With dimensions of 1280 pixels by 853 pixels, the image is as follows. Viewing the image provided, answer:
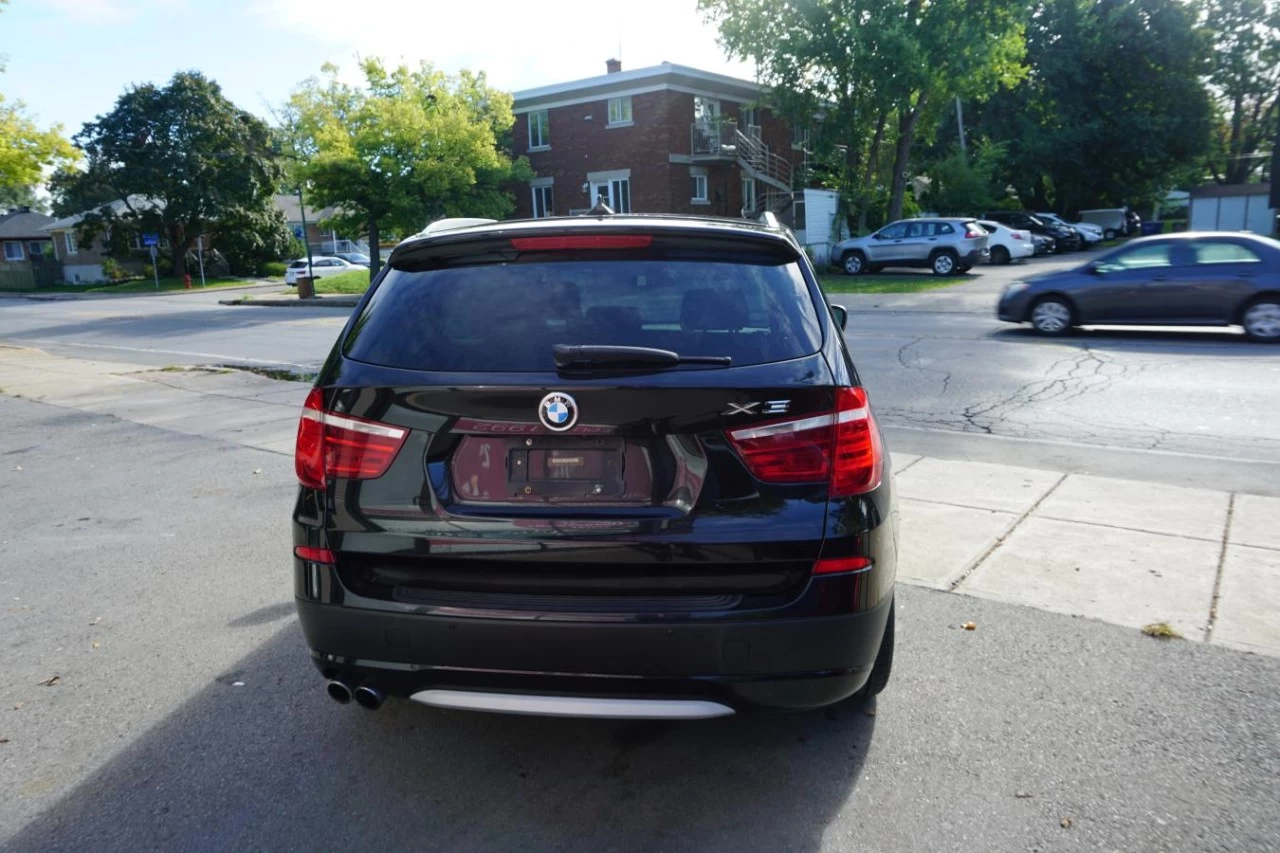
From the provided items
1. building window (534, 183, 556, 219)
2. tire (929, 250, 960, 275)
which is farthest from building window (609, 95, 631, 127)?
tire (929, 250, 960, 275)

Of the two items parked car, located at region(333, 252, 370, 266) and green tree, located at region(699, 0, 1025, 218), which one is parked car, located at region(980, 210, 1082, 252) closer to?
green tree, located at region(699, 0, 1025, 218)

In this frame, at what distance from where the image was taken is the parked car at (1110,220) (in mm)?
50719

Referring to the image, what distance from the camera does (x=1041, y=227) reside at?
3909 cm

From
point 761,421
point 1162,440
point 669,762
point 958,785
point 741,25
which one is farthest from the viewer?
point 741,25

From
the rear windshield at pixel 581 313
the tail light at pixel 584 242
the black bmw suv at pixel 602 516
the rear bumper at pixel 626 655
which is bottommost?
the rear bumper at pixel 626 655

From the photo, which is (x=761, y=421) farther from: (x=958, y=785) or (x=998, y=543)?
(x=998, y=543)

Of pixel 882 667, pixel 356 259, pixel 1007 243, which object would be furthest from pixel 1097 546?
pixel 356 259

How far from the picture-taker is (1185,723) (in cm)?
340

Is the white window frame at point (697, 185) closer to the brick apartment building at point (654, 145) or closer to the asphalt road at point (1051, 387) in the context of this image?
the brick apartment building at point (654, 145)

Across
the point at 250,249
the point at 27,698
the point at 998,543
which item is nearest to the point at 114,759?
the point at 27,698

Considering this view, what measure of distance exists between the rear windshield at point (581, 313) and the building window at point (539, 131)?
131 ft

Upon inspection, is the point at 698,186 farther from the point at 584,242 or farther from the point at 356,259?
the point at 584,242

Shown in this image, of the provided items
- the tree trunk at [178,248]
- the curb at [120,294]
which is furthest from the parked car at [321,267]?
the tree trunk at [178,248]

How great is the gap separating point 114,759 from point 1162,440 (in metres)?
7.91
